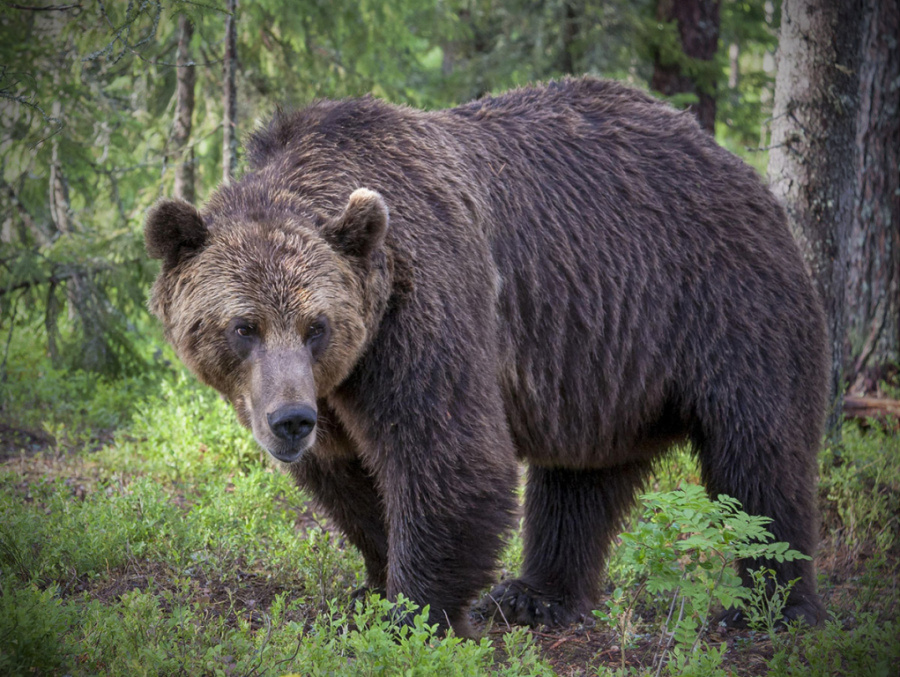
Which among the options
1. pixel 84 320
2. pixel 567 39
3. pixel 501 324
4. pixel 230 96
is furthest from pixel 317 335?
pixel 567 39

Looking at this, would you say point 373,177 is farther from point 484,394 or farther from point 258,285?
point 484,394

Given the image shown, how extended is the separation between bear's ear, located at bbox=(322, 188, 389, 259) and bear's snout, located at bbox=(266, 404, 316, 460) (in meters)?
0.79

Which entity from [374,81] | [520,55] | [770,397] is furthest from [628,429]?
[520,55]

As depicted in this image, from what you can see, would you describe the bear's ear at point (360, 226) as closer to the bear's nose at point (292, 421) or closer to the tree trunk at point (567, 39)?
the bear's nose at point (292, 421)

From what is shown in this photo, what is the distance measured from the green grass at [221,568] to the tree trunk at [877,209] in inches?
63.3

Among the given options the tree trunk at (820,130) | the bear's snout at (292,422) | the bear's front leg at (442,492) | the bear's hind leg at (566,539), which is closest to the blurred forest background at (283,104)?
the tree trunk at (820,130)

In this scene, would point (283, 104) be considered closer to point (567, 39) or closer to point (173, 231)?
point (173, 231)

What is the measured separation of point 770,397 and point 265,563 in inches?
119

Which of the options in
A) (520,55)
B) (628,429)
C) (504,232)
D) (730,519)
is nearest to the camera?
(730,519)

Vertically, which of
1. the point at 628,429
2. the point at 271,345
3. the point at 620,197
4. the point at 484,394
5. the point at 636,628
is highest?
the point at 620,197

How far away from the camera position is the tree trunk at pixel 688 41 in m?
11.2

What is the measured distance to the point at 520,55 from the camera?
1223cm

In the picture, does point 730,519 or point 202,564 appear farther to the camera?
point 202,564

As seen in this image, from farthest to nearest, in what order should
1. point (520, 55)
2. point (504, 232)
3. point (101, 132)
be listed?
point (520, 55) < point (101, 132) < point (504, 232)
